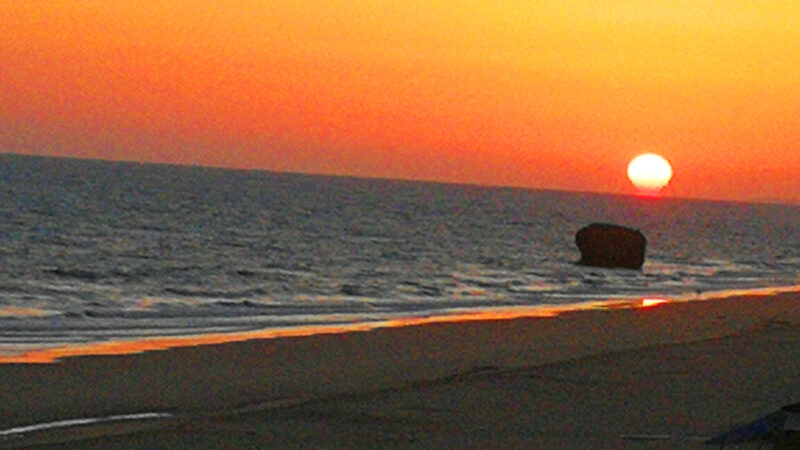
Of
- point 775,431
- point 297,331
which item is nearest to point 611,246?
point 297,331

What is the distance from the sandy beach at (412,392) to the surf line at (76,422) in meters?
0.12

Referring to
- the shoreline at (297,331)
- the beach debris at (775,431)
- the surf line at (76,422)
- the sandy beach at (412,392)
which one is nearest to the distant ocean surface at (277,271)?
the shoreline at (297,331)

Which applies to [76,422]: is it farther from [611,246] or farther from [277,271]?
[611,246]

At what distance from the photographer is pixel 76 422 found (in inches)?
539

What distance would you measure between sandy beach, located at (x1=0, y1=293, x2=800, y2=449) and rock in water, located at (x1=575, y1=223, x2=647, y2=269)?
1271 inches

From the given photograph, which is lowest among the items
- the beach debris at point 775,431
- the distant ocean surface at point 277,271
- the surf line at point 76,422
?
the distant ocean surface at point 277,271

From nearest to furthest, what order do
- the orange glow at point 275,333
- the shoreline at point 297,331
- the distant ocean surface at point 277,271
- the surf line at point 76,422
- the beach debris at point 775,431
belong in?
the beach debris at point 775,431 < the surf line at point 76,422 < the orange glow at point 275,333 < the shoreline at point 297,331 < the distant ocean surface at point 277,271

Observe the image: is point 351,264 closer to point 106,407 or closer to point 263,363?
point 263,363

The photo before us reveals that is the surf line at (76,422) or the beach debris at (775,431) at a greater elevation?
the beach debris at (775,431)

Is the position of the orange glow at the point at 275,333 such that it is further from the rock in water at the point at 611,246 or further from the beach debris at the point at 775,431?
the rock in water at the point at 611,246

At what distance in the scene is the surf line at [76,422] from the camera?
13.0m

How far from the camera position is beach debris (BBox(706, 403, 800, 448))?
9.01 meters

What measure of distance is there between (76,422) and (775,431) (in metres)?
7.58

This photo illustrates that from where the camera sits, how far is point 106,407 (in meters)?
14.7
